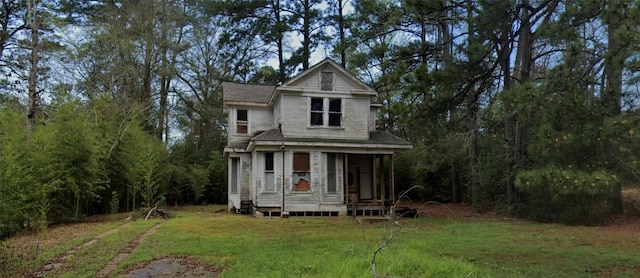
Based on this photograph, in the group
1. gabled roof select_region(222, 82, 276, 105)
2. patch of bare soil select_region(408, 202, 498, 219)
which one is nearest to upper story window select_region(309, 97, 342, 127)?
gabled roof select_region(222, 82, 276, 105)

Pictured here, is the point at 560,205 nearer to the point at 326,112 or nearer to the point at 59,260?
the point at 326,112

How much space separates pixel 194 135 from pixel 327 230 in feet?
60.9

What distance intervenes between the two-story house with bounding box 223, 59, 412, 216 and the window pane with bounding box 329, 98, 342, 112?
23 mm

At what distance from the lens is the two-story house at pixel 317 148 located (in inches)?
642

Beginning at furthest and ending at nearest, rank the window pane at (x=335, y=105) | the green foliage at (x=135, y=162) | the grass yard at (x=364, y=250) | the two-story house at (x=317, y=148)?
the green foliage at (x=135, y=162) < the window pane at (x=335, y=105) < the two-story house at (x=317, y=148) < the grass yard at (x=364, y=250)

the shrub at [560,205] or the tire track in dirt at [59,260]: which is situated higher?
the shrub at [560,205]

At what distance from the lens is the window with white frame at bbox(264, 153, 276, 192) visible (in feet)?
54.2

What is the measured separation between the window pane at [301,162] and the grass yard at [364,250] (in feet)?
9.62

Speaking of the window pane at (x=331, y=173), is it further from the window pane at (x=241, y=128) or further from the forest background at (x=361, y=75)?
the window pane at (x=241, y=128)

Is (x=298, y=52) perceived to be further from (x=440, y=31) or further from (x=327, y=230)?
(x=327, y=230)

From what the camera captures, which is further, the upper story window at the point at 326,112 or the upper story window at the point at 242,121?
the upper story window at the point at 242,121

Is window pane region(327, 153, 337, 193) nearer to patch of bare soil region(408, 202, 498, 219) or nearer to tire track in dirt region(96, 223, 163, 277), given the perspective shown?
patch of bare soil region(408, 202, 498, 219)

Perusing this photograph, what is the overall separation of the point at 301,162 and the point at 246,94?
17.3 feet

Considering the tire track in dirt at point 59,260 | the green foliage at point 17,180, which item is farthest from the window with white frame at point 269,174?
the green foliage at point 17,180
